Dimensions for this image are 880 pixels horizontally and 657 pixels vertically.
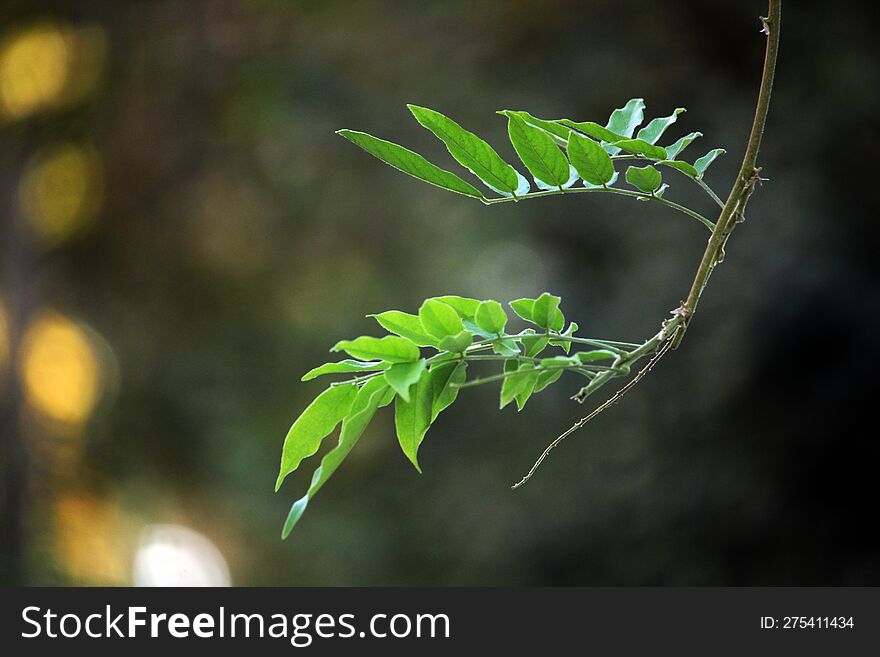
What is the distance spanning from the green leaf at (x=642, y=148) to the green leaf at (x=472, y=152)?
0.04 metres

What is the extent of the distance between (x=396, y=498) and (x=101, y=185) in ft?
2.91

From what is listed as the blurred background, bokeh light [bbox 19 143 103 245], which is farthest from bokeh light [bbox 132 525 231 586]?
bokeh light [bbox 19 143 103 245]

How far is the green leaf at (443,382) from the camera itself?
287mm

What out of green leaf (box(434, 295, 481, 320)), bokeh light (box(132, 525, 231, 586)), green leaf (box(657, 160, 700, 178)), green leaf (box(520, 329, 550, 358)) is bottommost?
green leaf (box(520, 329, 550, 358))

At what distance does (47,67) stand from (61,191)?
0.25m

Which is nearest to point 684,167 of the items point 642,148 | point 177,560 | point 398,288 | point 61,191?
point 642,148

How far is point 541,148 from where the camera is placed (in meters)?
0.31

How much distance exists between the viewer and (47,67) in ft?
5.91

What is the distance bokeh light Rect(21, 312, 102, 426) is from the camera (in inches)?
69.1

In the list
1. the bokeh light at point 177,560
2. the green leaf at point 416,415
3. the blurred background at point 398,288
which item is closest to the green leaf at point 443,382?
the green leaf at point 416,415

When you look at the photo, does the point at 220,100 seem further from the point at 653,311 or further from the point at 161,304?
the point at 653,311

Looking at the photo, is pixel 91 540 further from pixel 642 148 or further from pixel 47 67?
pixel 642 148

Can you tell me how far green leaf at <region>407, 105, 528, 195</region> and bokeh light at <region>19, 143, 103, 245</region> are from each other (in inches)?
66.7

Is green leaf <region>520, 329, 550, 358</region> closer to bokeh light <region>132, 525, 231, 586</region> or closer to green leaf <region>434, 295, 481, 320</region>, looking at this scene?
green leaf <region>434, 295, 481, 320</region>
